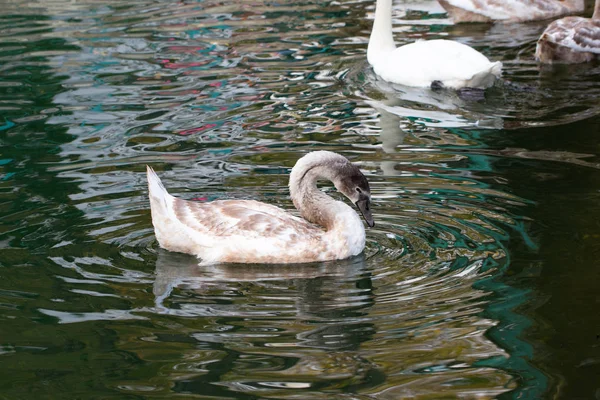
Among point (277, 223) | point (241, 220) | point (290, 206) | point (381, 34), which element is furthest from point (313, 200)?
point (381, 34)

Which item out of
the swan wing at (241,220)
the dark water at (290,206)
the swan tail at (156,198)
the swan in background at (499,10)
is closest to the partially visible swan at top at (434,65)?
the dark water at (290,206)

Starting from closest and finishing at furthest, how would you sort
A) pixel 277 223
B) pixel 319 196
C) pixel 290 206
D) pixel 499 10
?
pixel 277 223
pixel 319 196
pixel 290 206
pixel 499 10

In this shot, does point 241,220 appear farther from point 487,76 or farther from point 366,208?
point 487,76

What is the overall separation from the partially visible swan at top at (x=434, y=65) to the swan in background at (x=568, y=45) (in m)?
1.84

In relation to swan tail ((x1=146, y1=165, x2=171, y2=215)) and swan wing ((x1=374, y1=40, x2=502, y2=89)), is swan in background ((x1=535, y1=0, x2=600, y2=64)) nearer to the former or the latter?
swan wing ((x1=374, y1=40, x2=502, y2=89))

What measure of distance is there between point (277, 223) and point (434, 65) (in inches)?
204

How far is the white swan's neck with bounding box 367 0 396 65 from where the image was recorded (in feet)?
43.1

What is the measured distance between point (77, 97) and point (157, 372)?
764 centimetres

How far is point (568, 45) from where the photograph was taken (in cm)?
1353

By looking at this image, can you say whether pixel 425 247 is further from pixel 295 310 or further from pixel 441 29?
pixel 441 29

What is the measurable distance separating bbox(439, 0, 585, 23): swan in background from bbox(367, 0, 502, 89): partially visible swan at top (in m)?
3.53

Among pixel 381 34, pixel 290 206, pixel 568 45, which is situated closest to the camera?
pixel 290 206

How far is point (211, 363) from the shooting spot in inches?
228

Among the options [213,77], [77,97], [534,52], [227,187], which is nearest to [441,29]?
[534,52]
